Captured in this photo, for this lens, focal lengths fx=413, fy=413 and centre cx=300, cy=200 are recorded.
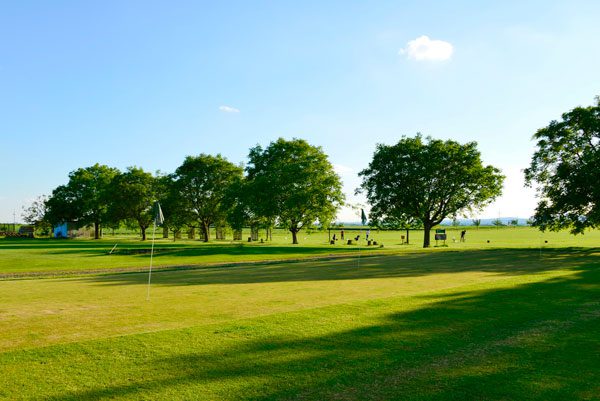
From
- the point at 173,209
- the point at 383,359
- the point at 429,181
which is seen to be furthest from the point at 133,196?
the point at 383,359

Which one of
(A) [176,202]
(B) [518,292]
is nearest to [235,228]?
(A) [176,202]

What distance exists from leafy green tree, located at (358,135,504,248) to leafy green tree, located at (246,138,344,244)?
8146 millimetres

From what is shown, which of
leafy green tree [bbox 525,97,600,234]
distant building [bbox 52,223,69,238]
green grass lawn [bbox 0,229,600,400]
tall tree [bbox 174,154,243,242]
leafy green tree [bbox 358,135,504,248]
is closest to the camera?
green grass lawn [bbox 0,229,600,400]

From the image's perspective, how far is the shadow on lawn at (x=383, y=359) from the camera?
5.96m

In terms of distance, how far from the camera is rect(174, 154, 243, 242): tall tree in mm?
76062

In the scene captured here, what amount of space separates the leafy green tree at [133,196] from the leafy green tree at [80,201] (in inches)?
321

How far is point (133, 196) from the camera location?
82312 millimetres

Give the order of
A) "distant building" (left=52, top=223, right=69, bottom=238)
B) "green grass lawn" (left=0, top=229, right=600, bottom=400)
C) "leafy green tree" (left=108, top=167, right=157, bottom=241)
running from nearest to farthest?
1. "green grass lawn" (left=0, top=229, right=600, bottom=400)
2. "leafy green tree" (left=108, top=167, right=157, bottom=241)
3. "distant building" (left=52, top=223, right=69, bottom=238)

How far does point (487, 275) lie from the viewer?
21.6 m

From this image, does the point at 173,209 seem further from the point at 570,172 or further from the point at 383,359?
the point at 383,359

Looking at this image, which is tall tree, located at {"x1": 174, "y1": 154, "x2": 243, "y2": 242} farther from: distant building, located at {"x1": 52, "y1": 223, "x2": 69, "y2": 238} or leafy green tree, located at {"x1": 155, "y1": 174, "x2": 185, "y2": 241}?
distant building, located at {"x1": 52, "y1": 223, "x2": 69, "y2": 238}

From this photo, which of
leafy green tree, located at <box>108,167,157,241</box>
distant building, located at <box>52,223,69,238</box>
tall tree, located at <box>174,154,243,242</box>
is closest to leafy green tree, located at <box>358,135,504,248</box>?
tall tree, located at <box>174,154,243,242</box>

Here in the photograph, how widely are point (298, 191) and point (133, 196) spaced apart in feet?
131

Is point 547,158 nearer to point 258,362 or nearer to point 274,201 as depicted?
point 274,201
